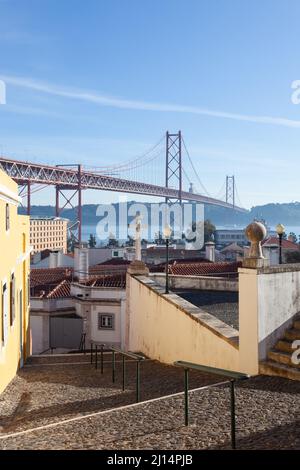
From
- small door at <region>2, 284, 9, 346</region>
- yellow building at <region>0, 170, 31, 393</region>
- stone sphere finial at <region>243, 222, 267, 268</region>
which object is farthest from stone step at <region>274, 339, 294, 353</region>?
small door at <region>2, 284, 9, 346</region>

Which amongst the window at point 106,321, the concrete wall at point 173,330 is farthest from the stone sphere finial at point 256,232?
the window at point 106,321

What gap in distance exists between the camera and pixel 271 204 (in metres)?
188

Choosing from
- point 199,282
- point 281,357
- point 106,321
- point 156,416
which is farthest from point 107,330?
point 156,416

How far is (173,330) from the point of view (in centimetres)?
862

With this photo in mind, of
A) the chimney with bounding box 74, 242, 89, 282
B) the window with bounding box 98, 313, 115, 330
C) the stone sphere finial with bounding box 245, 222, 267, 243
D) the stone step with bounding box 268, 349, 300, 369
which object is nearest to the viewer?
the stone step with bounding box 268, 349, 300, 369

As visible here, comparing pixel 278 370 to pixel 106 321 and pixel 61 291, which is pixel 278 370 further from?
pixel 61 291

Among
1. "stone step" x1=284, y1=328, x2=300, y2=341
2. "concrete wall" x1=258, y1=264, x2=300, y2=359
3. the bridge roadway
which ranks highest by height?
the bridge roadway

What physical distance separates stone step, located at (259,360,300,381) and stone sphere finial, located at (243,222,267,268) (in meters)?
1.04

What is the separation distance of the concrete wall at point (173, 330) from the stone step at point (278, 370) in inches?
19.6

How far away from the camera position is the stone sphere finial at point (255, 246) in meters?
6.08

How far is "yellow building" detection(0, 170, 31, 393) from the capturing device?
7.49 metres

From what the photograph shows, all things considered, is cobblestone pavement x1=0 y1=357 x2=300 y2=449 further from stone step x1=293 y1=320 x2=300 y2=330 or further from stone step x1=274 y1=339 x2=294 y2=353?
stone step x1=293 y1=320 x2=300 y2=330

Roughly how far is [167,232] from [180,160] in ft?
260
